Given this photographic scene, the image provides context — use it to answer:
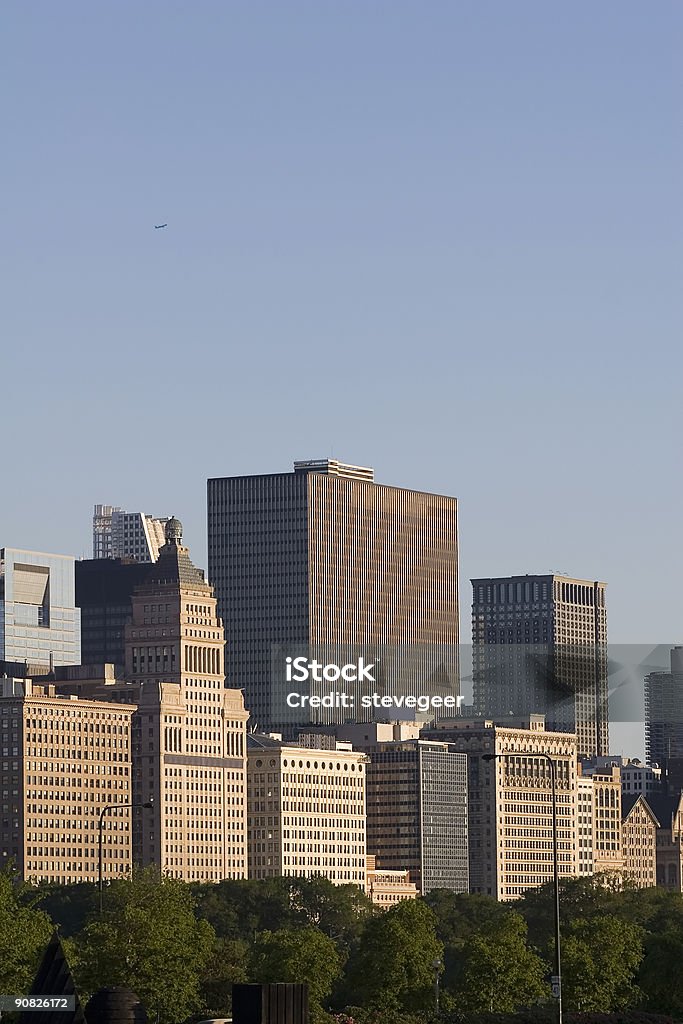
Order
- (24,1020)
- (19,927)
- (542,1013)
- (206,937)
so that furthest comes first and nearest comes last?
(206,937) < (19,927) < (542,1013) < (24,1020)

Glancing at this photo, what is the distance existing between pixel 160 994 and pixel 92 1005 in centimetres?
4033

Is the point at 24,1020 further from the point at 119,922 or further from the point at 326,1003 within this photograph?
the point at 326,1003

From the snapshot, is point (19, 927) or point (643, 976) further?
point (643, 976)

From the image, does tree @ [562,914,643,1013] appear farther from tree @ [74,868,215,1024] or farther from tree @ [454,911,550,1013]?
tree @ [74,868,215,1024]

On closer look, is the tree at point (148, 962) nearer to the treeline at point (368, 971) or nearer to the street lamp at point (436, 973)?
the treeline at point (368, 971)

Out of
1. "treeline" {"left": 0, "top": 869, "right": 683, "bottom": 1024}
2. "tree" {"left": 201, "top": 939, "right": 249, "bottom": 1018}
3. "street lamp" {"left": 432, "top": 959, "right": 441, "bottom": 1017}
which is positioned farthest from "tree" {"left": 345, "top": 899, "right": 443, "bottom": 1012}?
"tree" {"left": 201, "top": 939, "right": 249, "bottom": 1018}

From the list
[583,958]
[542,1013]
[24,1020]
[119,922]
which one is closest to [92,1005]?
[24,1020]

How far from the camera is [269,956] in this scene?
621 feet

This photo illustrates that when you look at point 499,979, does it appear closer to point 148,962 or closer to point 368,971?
point 368,971

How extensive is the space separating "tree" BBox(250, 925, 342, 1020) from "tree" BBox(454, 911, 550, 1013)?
925 centimetres

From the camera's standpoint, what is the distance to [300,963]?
600ft

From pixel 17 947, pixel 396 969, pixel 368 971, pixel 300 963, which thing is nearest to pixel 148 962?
pixel 17 947

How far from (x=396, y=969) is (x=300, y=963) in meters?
7.46

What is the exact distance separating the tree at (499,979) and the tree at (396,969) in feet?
14.1
